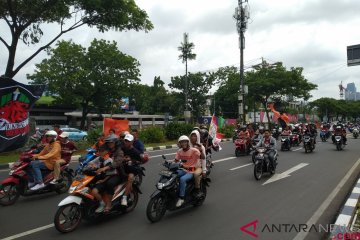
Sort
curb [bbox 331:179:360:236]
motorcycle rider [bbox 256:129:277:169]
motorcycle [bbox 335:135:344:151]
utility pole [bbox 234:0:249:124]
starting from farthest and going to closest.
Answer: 1. utility pole [bbox 234:0:249:124]
2. motorcycle [bbox 335:135:344:151]
3. motorcycle rider [bbox 256:129:277:169]
4. curb [bbox 331:179:360:236]

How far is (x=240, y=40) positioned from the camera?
2945 cm

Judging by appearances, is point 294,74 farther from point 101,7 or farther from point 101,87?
point 101,7

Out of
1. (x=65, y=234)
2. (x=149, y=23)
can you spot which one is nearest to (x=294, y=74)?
(x=149, y=23)

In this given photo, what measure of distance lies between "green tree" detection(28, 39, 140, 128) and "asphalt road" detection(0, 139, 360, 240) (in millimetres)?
30077

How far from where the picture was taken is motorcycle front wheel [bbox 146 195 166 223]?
19.7 ft

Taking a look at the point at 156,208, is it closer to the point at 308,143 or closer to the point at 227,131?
the point at 308,143

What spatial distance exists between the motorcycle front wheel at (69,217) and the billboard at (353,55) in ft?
40.4

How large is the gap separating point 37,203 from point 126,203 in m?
2.42

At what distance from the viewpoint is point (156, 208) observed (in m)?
6.17

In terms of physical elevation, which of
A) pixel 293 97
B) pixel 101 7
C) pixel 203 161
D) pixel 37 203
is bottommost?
pixel 37 203

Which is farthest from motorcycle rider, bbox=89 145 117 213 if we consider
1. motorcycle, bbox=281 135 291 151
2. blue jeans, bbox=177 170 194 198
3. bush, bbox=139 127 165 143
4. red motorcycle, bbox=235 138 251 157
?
bush, bbox=139 127 165 143

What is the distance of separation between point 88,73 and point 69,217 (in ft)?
113

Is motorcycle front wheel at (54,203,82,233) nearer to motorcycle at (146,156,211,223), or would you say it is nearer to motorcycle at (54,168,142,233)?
motorcycle at (54,168,142,233)

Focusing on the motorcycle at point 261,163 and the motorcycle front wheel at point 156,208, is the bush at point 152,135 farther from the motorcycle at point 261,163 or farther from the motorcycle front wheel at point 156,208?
the motorcycle front wheel at point 156,208
